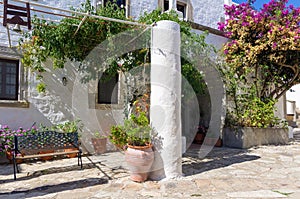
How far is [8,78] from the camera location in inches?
270

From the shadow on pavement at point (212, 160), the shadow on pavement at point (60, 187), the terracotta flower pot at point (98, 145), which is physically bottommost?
the shadow on pavement at point (60, 187)

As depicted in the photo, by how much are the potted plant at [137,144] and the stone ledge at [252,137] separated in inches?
190

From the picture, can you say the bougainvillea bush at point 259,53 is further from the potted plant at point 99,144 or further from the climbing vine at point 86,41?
the potted plant at point 99,144

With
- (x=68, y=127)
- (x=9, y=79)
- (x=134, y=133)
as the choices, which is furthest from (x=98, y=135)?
(x=134, y=133)

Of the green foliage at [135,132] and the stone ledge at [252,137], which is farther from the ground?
the green foliage at [135,132]

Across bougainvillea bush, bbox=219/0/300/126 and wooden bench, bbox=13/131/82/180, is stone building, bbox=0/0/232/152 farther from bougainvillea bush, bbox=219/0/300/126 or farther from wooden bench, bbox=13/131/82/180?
bougainvillea bush, bbox=219/0/300/126

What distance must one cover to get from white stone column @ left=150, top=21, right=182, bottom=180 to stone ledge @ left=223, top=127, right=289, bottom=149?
14.5 ft

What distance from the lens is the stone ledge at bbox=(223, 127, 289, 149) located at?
851 centimetres

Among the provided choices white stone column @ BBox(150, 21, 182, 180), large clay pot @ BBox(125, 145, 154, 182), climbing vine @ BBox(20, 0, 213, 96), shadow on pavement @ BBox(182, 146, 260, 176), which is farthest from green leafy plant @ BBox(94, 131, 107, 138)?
white stone column @ BBox(150, 21, 182, 180)

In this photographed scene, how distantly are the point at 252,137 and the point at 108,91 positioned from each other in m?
5.19

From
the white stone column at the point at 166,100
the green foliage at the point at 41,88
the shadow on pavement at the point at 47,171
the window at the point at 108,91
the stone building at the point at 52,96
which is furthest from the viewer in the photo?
the window at the point at 108,91

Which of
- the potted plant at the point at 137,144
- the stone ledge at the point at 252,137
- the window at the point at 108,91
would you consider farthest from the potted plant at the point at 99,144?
the stone ledge at the point at 252,137

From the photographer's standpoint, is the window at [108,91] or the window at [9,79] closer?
the window at [9,79]

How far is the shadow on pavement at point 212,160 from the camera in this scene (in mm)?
5609
